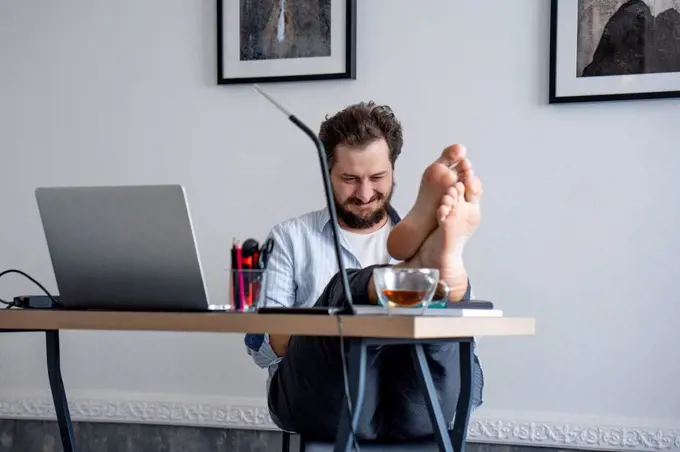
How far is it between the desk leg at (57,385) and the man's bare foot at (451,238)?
62 cm

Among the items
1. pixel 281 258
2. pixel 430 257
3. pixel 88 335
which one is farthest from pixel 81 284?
pixel 88 335

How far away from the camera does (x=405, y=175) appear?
282 centimetres

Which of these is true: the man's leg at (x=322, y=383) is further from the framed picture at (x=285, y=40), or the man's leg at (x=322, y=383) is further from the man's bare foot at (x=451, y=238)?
the framed picture at (x=285, y=40)

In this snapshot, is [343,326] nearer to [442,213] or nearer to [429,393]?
[429,393]

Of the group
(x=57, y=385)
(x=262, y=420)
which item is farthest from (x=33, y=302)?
(x=262, y=420)

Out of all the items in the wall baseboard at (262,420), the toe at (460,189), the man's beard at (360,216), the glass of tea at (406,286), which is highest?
the toe at (460,189)

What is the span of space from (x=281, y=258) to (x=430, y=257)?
858 millimetres

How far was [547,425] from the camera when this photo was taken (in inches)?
104

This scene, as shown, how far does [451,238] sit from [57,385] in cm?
70

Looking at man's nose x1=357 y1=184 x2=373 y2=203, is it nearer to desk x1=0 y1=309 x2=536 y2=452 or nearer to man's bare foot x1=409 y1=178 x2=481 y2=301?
man's bare foot x1=409 y1=178 x2=481 y2=301

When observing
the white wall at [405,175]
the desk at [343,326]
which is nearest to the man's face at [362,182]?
the white wall at [405,175]

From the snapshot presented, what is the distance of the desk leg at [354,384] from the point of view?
4.20 feet

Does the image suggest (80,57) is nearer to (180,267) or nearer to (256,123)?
(256,123)

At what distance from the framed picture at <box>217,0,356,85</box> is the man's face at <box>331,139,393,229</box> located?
47 cm
